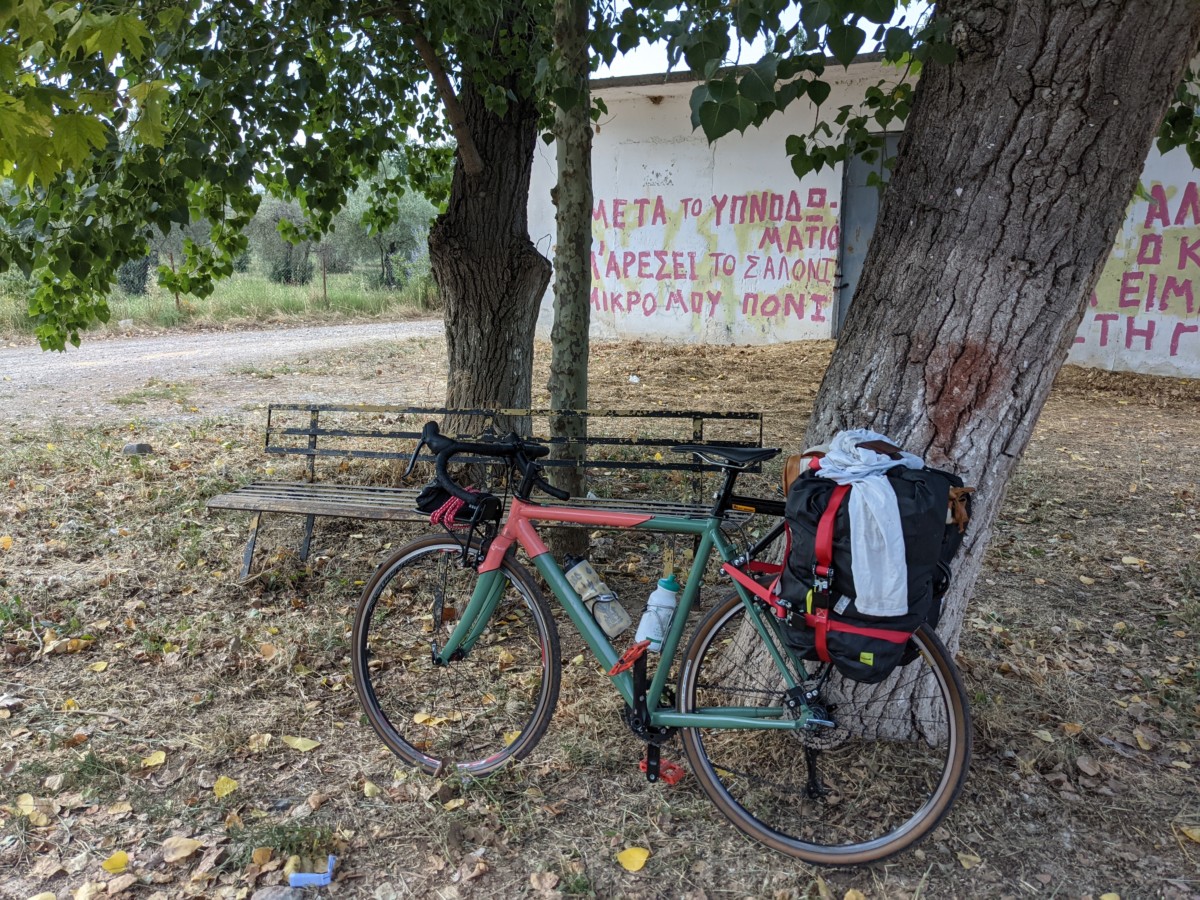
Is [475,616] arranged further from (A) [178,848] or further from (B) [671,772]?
(A) [178,848]

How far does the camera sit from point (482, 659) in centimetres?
349

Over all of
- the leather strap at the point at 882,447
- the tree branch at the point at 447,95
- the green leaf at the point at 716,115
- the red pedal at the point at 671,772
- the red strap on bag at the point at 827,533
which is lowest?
the red pedal at the point at 671,772

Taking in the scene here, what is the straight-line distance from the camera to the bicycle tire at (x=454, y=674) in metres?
2.77

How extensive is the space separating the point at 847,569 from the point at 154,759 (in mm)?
2258

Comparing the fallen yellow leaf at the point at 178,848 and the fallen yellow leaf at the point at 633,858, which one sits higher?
the fallen yellow leaf at the point at 633,858

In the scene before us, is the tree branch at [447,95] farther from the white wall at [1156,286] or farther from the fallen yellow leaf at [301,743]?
the white wall at [1156,286]

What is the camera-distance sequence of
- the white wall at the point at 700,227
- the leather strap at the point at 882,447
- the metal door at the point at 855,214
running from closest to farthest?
the leather strap at the point at 882,447 < the metal door at the point at 855,214 < the white wall at the point at 700,227

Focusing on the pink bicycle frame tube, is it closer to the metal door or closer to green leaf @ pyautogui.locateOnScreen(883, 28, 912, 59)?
green leaf @ pyautogui.locateOnScreen(883, 28, 912, 59)

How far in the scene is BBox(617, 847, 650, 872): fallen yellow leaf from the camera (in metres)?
2.41

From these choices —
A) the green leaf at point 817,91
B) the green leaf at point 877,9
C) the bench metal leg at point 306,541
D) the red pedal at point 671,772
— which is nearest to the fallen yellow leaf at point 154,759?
the red pedal at point 671,772

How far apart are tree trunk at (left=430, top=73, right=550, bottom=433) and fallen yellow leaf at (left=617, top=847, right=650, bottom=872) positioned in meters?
2.96

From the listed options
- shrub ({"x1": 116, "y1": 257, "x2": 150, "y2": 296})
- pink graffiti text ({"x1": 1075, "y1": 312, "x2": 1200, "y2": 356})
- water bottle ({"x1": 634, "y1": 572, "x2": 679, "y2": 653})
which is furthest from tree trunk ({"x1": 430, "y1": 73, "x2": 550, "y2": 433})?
shrub ({"x1": 116, "y1": 257, "x2": 150, "y2": 296})

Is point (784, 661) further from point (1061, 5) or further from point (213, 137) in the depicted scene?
point (213, 137)

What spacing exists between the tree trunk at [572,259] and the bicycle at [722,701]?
143cm
